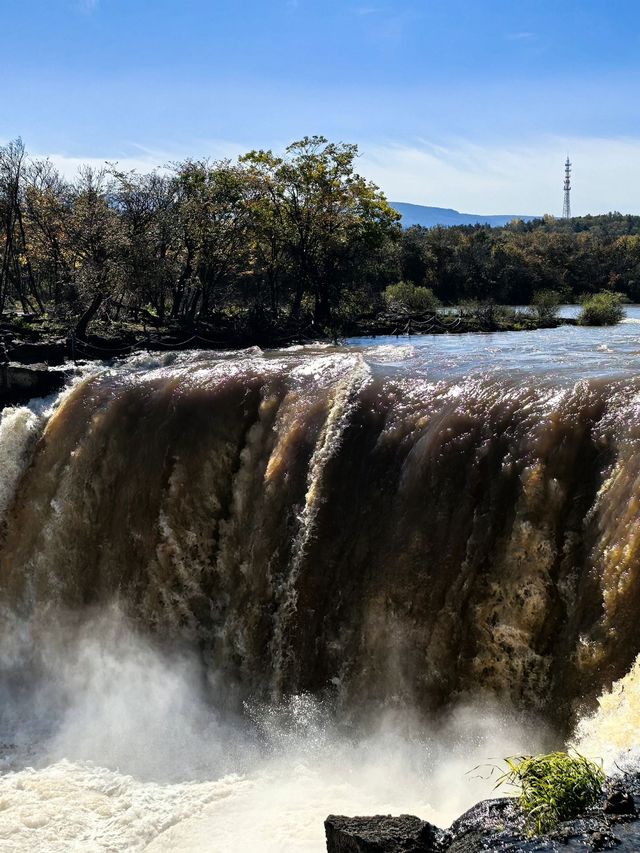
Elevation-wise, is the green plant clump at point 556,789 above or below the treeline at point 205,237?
below

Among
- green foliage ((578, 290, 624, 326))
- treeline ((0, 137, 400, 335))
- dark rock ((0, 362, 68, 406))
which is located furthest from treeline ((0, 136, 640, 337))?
green foliage ((578, 290, 624, 326))

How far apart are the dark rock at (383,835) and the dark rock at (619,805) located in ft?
3.96

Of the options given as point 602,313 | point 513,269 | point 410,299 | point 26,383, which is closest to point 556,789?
point 26,383

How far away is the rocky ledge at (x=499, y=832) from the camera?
4.87m

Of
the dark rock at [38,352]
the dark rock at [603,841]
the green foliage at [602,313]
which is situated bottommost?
the dark rock at [603,841]

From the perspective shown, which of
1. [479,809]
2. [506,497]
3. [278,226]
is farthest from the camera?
[278,226]

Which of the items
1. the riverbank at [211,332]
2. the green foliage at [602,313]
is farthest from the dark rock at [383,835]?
the green foliage at [602,313]

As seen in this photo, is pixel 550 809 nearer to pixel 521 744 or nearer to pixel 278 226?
pixel 521 744

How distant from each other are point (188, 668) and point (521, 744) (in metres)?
4.94

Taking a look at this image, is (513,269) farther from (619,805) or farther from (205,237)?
(619,805)

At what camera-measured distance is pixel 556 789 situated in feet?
17.3

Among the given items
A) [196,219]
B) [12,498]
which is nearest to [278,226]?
[196,219]

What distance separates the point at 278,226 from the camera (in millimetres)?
27891

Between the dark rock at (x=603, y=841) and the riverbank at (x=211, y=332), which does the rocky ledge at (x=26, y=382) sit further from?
the dark rock at (x=603, y=841)
